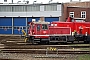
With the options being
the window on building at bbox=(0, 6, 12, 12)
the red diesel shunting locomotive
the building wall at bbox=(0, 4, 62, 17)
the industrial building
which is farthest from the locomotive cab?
the window on building at bbox=(0, 6, 12, 12)

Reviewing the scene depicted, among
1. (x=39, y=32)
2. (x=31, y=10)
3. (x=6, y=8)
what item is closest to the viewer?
(x=39, y=32)

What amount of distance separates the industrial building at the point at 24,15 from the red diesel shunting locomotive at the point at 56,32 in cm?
2629

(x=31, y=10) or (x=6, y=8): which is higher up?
(x=6, y=8)

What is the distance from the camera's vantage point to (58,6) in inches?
2222

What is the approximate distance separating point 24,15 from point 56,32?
98.6 feet

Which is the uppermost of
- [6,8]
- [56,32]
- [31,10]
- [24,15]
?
[6,8]

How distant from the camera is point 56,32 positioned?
28109 millimetres

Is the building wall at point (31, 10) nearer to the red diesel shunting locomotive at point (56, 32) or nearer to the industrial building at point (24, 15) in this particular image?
the industrial building at point (24, 15)

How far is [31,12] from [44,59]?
42088 mm

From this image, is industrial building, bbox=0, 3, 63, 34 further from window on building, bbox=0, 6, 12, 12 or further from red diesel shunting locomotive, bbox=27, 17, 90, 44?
red diesel shunting locomotive, bbox=27, 17, 90, 44

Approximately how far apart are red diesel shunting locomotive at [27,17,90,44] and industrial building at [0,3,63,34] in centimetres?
2629

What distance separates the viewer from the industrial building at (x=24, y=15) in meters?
56.4

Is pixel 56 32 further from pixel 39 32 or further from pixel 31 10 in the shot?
pixel 31 10

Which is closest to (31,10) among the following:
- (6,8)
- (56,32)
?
(6,8)
